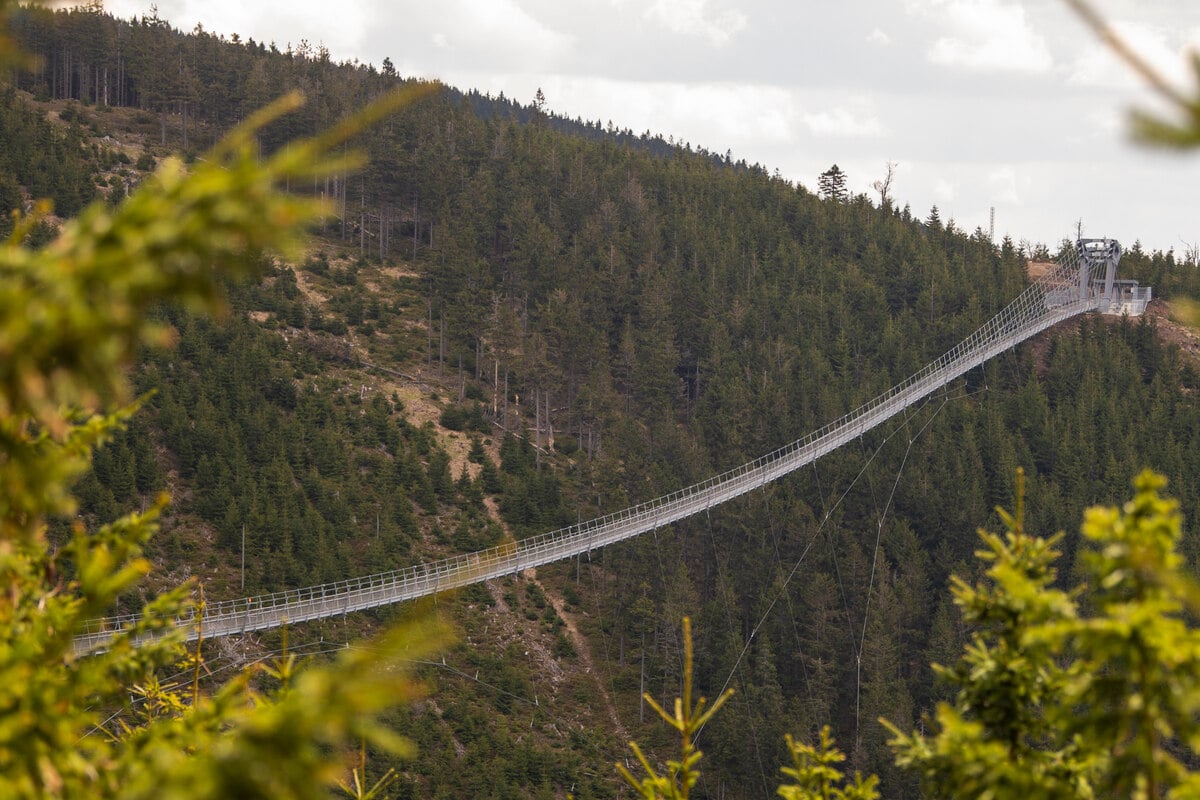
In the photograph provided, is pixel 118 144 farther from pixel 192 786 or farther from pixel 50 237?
pixel 192 786

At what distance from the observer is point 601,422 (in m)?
72.4

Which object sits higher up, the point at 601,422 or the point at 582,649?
the point at 601,422

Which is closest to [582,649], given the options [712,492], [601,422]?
[712,492]

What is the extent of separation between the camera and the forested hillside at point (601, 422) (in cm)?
5094

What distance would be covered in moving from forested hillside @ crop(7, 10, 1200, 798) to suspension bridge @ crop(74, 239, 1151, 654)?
4.23 ft

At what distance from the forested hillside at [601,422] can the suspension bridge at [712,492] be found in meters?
1.29

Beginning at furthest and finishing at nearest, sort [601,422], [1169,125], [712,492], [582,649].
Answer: [601,422]
[582,649]
[712,492]
[1169,125]

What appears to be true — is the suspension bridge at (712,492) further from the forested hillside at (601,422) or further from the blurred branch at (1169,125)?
the blurred branch at (1169,125)

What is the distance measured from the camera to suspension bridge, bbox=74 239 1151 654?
148 ft

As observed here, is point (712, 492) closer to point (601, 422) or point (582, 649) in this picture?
point (582, 649)

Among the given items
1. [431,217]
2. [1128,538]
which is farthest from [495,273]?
[1128,538]

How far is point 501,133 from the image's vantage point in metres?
96.3

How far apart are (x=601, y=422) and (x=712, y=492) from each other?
58.3ft

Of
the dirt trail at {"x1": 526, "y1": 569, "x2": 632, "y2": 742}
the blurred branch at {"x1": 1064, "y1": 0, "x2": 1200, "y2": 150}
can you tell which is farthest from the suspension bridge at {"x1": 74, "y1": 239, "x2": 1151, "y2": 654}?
the blurred branch at {"x1": 1064, "y1": 0, "x2": 1200, "y2": 150}
